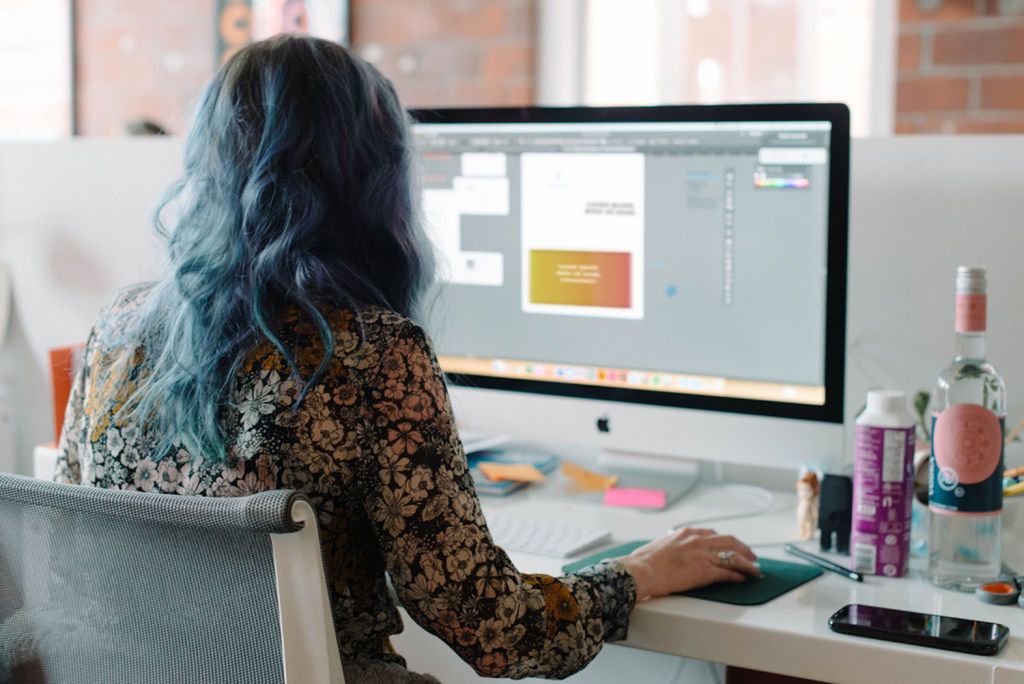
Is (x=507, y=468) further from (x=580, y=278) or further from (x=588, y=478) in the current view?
(x=580, y=278)

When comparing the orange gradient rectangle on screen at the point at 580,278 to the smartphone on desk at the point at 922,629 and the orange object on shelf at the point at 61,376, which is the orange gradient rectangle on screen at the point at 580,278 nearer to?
the smartphone on desk at the point at 922,629

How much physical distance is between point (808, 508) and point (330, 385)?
0.63 metres

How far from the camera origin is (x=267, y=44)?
1079 mm

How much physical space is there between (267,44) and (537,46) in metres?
2.17

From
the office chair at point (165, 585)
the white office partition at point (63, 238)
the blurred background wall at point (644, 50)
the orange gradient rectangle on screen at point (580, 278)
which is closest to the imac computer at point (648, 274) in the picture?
the orange gradient rectangle on screen at point (580, 278)

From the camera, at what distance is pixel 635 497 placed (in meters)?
1.47

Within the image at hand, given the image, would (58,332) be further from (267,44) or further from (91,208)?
(267,44)

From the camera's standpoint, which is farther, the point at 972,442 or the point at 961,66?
the point at 961,66

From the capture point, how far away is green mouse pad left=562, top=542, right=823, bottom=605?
1104mm

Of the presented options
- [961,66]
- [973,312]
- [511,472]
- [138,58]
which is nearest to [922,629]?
[973,312]

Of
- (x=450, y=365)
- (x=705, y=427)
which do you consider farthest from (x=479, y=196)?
(x=705, y=427)

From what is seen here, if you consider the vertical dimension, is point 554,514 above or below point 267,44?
below

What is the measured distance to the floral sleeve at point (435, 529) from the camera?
943mm

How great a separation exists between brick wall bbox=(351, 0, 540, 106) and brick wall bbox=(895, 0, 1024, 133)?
1.01 meters
